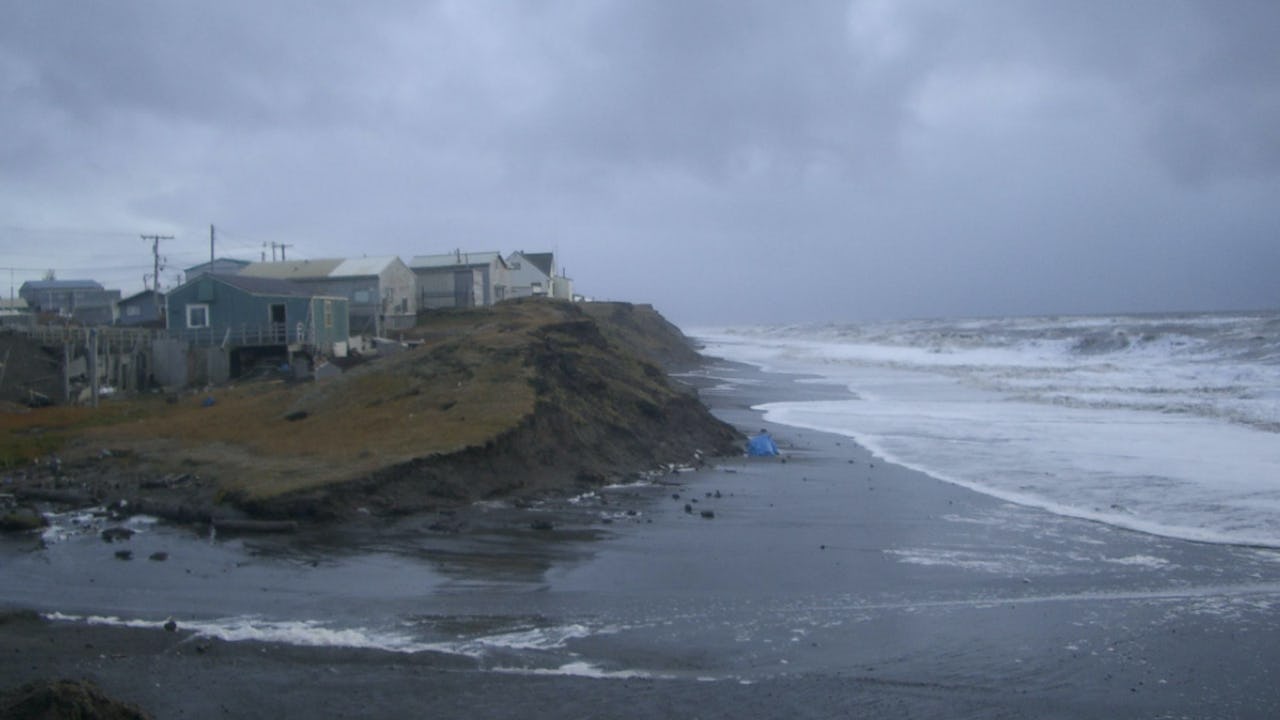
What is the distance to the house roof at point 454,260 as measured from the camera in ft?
178

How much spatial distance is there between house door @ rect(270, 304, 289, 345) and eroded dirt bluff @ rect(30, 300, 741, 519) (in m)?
6.00

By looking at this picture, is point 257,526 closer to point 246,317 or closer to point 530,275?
point 246,317

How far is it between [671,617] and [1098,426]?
67.9ft

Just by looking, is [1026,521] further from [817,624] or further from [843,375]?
[843,375]

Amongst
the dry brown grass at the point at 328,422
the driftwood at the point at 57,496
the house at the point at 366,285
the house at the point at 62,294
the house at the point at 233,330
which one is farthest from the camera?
the house at the point at 62,294

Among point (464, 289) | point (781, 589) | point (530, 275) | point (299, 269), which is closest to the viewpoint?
point (781, 589)

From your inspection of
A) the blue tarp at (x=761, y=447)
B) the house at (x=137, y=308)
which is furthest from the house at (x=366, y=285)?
the blue tarp at (x=761, y=447)

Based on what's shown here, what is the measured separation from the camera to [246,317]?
34344 millimetres

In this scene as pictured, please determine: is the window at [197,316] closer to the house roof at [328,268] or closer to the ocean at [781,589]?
the house roof at [328,268]

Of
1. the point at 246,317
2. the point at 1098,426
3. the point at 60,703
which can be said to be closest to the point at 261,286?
the point at 246,317

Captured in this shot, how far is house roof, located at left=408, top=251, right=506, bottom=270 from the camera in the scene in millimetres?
54319

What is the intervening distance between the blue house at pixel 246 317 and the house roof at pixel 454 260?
63.0 ft

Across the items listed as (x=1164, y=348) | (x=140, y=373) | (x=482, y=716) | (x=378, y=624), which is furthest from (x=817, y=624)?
(x=1164, y=348)

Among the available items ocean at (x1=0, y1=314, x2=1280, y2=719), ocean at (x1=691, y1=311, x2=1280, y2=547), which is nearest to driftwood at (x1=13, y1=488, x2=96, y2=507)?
ocean at (x1=0, y1=314, x2=1280, y2=719)
